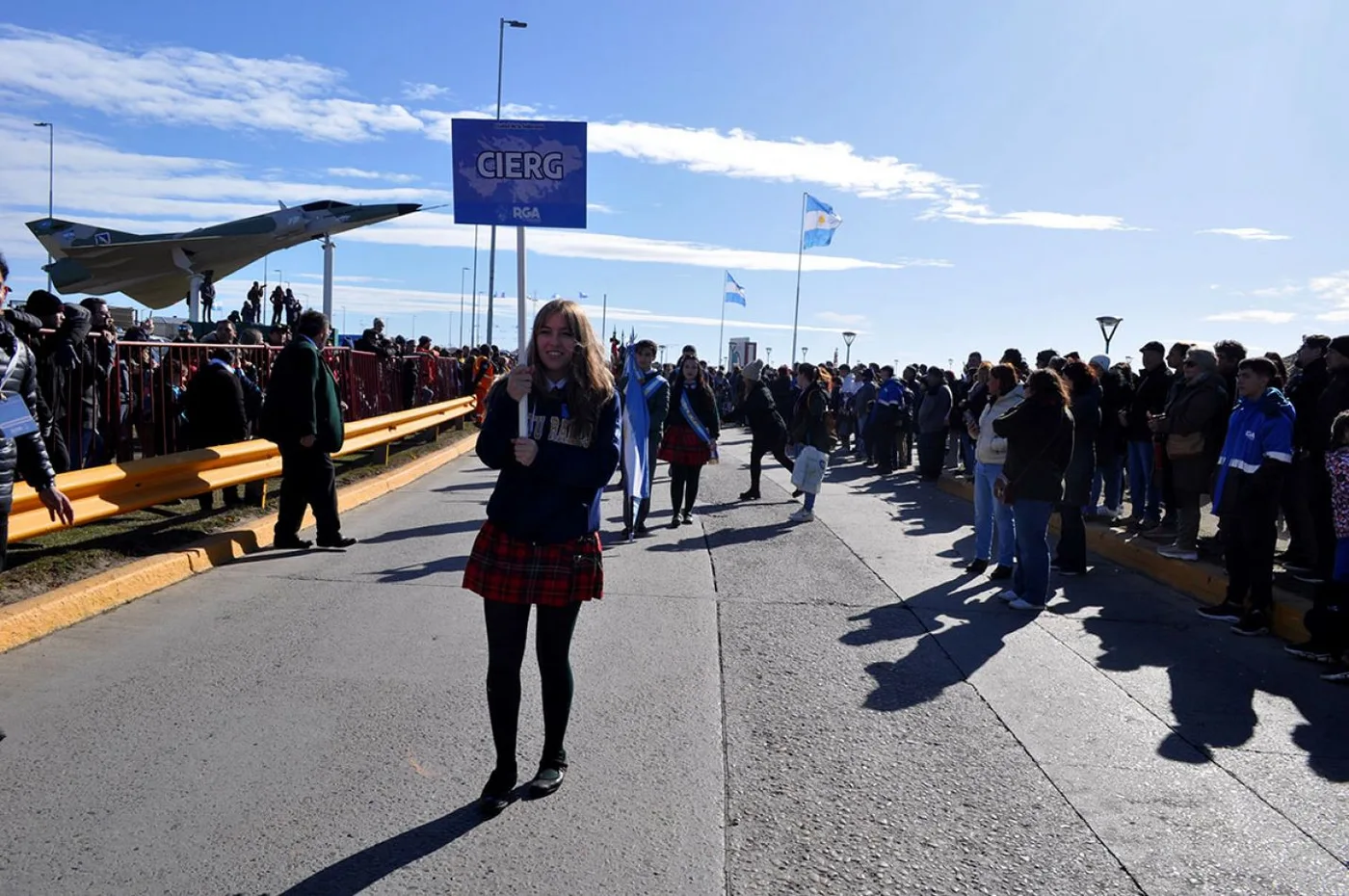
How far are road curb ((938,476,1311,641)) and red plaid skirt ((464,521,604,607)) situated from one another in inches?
220

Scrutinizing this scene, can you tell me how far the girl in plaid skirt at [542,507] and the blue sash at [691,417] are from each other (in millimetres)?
7555

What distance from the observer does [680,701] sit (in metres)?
5.25

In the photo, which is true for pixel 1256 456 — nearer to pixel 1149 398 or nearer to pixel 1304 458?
pixel 1304 458

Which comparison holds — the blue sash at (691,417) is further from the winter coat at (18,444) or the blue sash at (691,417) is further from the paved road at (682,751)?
the winter coat at (18,444)

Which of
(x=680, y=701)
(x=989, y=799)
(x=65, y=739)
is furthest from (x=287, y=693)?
(x=989, y=799)

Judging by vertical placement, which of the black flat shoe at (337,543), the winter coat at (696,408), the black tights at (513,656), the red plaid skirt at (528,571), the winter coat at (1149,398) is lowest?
the black flat shoe at (337,543)

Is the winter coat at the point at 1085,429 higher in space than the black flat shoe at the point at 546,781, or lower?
higher

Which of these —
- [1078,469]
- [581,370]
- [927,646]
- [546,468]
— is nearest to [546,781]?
[546,468]

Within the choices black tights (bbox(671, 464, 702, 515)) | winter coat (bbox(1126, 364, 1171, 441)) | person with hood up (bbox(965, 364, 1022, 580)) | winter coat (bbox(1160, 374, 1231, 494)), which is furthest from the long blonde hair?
winter coat (bbox(1126, 364, 1171, 441))

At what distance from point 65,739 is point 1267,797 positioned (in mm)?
5035

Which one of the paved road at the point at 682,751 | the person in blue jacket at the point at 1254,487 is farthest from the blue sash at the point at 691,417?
the person in blue jacket at the point at 1254,487

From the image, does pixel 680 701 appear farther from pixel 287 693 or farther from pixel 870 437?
pixel 870 437

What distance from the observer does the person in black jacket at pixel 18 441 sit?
171 inches

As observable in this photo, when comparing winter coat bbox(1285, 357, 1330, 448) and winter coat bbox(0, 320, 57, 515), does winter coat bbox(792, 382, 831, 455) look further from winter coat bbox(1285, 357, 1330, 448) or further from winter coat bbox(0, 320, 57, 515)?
winter coat bbox(0, 320, 57, 515)
